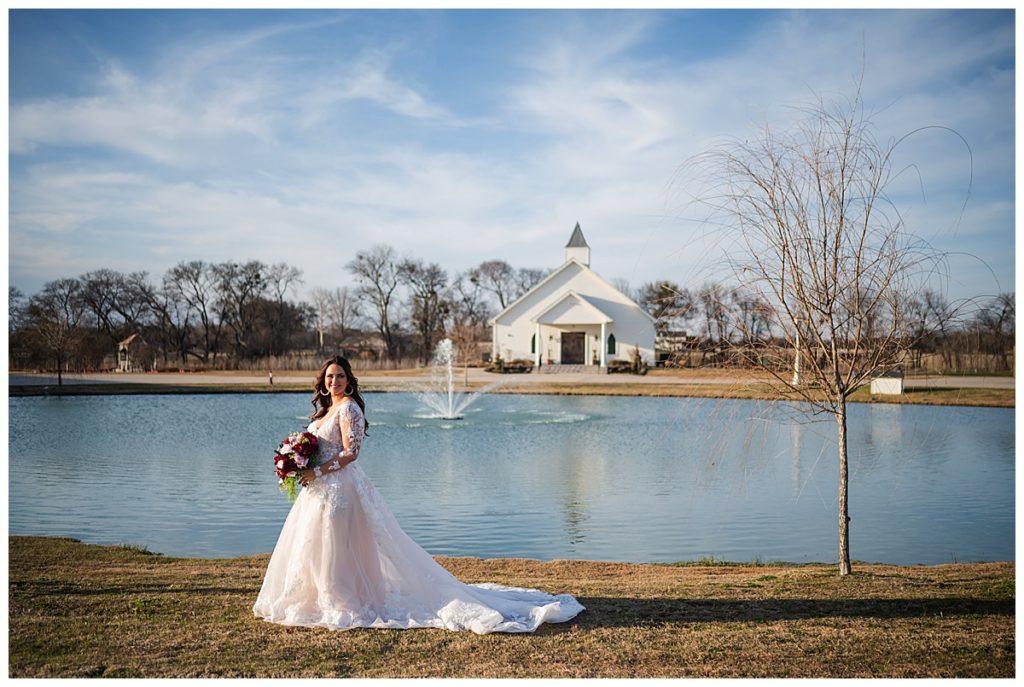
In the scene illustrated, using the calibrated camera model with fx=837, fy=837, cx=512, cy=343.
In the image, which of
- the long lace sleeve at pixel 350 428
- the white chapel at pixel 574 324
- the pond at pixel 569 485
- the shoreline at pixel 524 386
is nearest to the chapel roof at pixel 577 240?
the white chapel at pixel 574 324

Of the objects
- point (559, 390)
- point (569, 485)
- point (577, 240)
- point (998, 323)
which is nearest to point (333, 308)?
point (577, 240)

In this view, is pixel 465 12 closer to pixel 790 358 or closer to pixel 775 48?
pixel 775 48

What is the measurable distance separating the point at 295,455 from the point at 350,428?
41cm

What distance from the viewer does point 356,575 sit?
5.78m

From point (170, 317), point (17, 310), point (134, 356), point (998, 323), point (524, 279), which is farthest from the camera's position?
point (524, 279)

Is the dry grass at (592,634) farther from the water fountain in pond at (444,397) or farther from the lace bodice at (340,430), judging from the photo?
the water fountain in pond at (444,397)

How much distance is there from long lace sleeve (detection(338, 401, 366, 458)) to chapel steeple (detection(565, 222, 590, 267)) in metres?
44.5

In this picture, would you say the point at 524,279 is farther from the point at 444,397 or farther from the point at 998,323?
the point at 998,323

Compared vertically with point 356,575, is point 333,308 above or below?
above

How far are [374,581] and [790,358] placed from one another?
4010 mm

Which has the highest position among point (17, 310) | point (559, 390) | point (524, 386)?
point (17, 310)

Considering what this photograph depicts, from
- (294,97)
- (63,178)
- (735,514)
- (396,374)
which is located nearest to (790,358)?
(735,514)

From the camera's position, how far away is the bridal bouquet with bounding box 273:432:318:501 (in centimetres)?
565

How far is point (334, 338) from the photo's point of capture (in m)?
61.2
